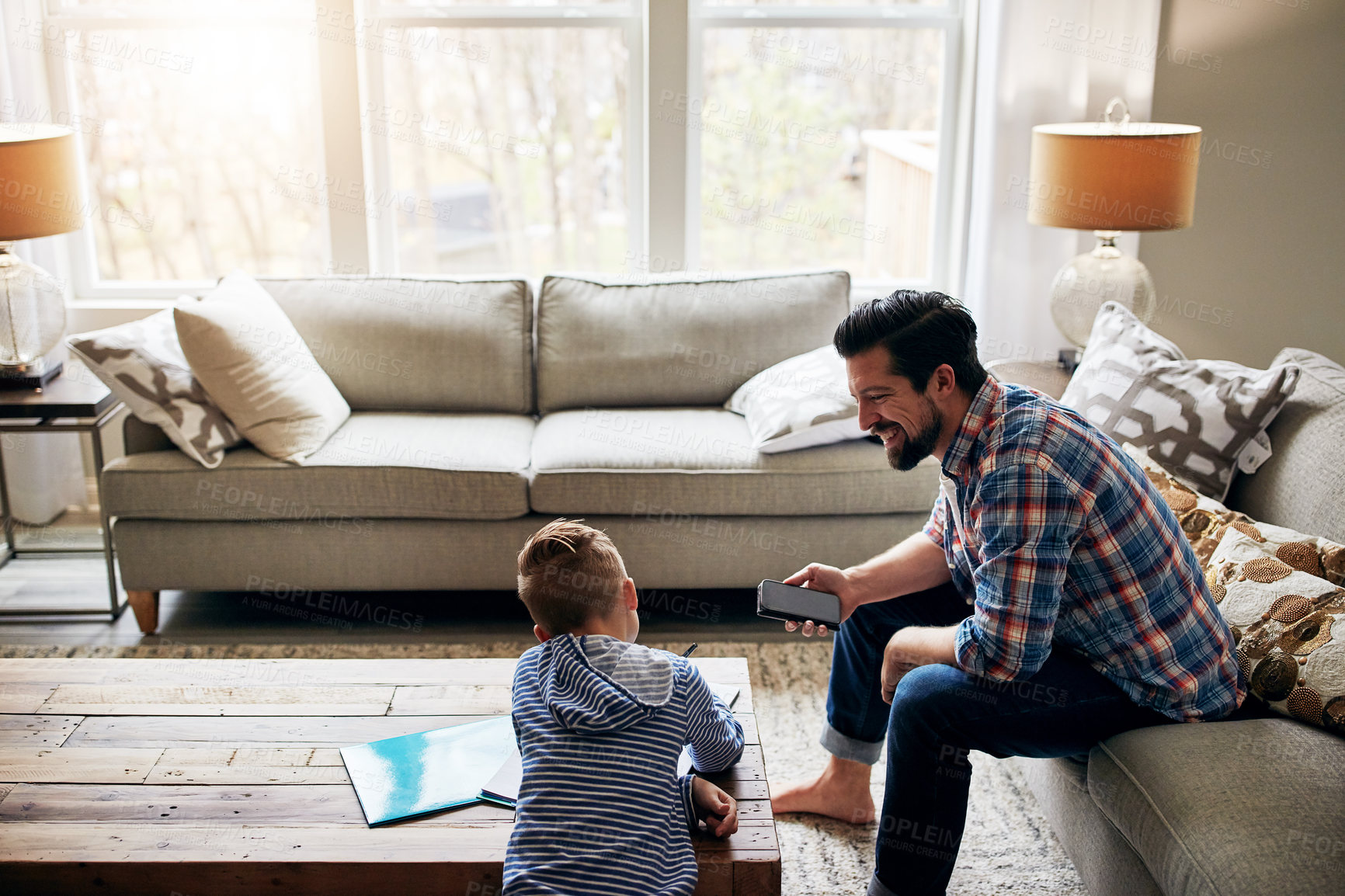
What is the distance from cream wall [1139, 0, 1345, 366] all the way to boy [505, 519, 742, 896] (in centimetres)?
287

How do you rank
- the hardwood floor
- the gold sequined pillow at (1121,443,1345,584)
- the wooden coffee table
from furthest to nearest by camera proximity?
1. the hardwood floor
2. the gold sequined pillow at (1121,443,1345,584)
3. the wooden coffee table

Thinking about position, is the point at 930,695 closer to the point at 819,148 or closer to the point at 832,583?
the point at 832,583

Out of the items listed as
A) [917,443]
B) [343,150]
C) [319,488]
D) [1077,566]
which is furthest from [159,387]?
[1077,566]

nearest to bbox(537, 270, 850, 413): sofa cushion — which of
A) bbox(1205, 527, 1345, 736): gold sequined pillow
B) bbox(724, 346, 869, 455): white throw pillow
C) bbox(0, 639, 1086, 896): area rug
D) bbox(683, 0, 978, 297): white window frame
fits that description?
bbox(724, 346, 869, 455): white throw pillow

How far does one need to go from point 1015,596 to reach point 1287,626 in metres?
0.46

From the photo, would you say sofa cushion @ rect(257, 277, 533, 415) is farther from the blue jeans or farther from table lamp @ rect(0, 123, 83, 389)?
the blue jeans

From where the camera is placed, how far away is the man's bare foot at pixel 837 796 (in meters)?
2.08

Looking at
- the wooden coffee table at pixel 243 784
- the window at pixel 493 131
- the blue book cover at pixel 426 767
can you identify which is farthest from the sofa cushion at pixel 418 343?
the blue book cover at pixel 426 767

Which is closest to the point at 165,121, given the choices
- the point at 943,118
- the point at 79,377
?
the point at 79,377

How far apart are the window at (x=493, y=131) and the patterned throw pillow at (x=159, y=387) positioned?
41.3 inches

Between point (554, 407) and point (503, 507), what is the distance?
566 mm

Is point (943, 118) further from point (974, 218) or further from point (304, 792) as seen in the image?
point (304, 792)

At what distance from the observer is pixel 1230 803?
144cm

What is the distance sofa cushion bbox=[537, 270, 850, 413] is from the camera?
10.7 ft
